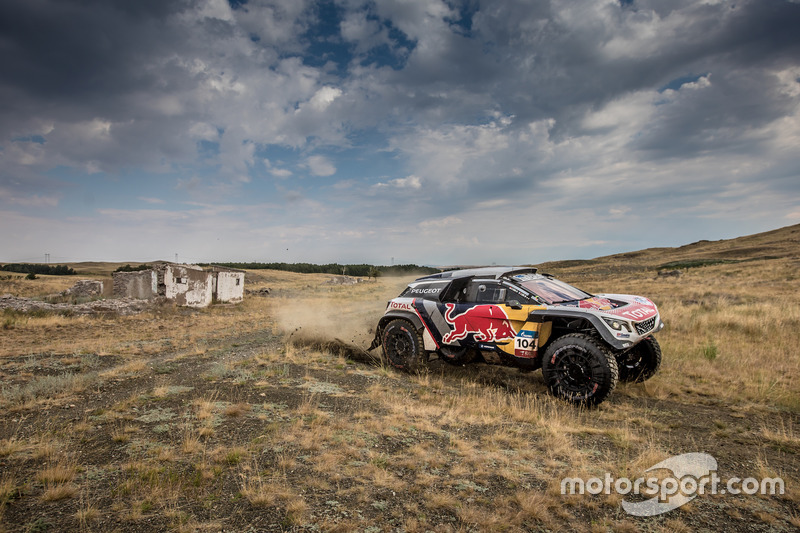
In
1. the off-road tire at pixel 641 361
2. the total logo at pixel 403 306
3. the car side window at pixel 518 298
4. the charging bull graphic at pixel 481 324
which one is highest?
the car side window at pixel 518 298

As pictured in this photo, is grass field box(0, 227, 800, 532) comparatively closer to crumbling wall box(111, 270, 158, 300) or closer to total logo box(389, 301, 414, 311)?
total logo box(389, 301, 414, 311)

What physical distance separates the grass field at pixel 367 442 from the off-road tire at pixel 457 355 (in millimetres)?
440

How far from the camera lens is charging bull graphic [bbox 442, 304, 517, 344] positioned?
693 cm

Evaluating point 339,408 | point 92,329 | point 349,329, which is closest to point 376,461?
Result: point 339,408

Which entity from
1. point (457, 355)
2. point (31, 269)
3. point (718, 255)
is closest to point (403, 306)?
point (457, 355)

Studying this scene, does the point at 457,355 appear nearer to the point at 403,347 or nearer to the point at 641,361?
the point at 403,347

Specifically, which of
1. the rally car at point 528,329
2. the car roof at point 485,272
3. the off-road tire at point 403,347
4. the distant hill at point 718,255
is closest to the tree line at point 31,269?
the off-road tire at point 403,347

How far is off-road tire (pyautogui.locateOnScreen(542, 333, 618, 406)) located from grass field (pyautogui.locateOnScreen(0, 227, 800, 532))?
0.26m

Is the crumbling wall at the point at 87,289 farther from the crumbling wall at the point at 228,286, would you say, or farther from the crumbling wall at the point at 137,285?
the crumbling wall at the point at 228,286

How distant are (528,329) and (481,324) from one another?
85 cm

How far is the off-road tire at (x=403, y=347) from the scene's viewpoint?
8.10m

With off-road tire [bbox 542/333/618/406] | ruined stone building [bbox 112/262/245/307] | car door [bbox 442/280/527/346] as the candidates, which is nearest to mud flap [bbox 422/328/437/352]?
car door [bbox 442/280/527/346]

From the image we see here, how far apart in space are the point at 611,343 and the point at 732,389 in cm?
318

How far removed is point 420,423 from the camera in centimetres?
545
